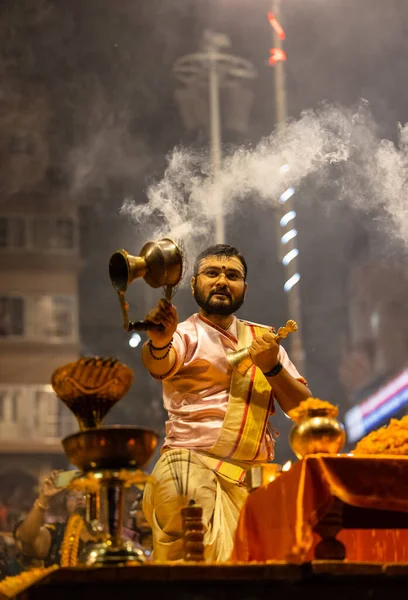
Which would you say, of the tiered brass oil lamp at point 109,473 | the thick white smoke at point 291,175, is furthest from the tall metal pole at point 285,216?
the tiered brass oil lamp at point 109,473

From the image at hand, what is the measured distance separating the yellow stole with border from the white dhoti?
59 mm

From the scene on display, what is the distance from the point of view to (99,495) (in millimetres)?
3328

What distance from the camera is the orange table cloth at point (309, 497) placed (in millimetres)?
3295

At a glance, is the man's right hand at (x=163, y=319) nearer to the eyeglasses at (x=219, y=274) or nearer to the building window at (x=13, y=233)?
the eyeglasses at (x=219, y=274)

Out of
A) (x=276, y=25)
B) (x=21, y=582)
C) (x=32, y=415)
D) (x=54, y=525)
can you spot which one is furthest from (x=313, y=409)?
(x=32, y=415)

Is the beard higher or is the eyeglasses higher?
the eyeglasses

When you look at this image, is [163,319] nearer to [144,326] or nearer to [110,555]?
[144,326]

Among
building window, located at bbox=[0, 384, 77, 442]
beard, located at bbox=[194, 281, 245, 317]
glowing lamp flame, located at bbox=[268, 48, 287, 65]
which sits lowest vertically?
beard, located at bbox=[194, 281, 245, 317]

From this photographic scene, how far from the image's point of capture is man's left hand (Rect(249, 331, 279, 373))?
4.30 meters

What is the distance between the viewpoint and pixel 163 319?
4094 millimetres

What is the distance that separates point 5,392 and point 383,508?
12372mm

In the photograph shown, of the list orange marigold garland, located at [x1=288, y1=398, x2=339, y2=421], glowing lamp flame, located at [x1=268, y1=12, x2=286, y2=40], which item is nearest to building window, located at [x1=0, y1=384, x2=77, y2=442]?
glowing lamp flame, located at [x1=268, y1=12, x2=286, y2=40]

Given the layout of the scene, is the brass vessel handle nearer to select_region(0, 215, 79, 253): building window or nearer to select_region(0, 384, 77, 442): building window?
select_region(0, 215, 79, 253): building window

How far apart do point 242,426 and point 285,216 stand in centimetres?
650
